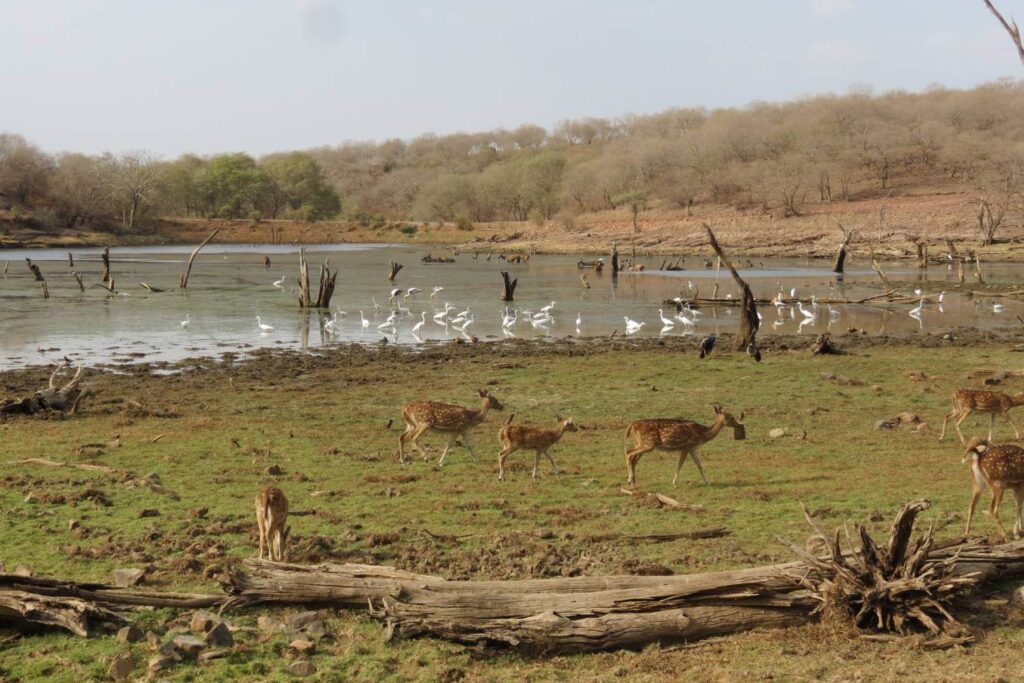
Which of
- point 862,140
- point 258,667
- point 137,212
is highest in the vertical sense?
point 862,140

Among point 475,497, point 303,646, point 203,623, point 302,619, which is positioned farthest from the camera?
point 475,497

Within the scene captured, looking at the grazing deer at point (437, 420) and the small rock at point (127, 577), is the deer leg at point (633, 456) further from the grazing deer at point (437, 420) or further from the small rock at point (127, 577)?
the small rock at point (127, 577)

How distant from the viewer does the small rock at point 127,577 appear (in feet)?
26.7

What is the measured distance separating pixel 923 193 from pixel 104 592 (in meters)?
98.0

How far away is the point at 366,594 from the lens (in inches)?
298

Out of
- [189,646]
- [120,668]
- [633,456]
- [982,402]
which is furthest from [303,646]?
[982,402]

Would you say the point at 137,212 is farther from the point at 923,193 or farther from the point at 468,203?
the point at 923,193

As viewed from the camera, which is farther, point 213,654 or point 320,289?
point 320,289

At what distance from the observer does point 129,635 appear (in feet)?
23.4

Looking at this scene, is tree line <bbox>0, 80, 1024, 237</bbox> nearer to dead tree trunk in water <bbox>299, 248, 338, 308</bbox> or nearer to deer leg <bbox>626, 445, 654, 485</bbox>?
dead tree trunk in water <bbox>299, 248, 338, 308</bbox>

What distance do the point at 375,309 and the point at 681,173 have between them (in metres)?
81.3

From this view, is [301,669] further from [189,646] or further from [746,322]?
[746,322]

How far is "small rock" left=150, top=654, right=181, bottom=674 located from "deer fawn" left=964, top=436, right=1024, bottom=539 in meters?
6.22

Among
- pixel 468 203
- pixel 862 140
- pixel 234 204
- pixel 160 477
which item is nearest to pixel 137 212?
pixel 234 204
